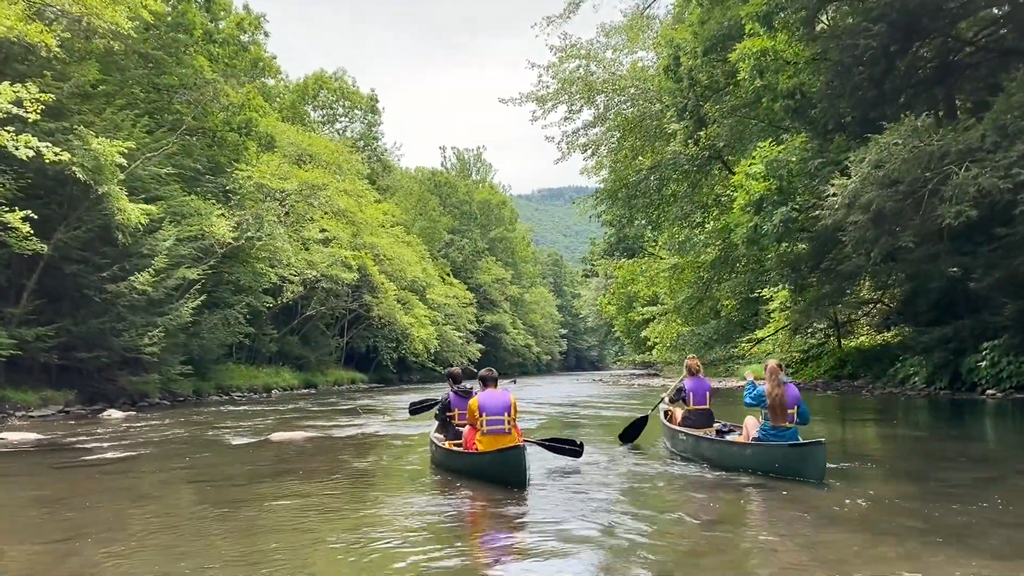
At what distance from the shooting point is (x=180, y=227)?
24672mm

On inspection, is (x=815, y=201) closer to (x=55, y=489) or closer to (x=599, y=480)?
(x=599, y=480)

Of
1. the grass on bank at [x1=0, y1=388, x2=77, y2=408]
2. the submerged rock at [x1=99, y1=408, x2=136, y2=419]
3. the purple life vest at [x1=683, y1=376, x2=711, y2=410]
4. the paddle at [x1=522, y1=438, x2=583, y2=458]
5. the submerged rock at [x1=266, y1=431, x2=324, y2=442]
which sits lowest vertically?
the submerged rock at [x1=266, y1=431, x2=324, y2=442]

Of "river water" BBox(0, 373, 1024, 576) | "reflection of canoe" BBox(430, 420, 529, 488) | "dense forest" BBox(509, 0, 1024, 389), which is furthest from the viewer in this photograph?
"dense forest" BBox(509, 0, 1024, 389)

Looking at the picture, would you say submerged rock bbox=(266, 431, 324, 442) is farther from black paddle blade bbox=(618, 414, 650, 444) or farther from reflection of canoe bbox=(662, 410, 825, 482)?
reflection of canoe bbox=(662, 410, 825, 482)

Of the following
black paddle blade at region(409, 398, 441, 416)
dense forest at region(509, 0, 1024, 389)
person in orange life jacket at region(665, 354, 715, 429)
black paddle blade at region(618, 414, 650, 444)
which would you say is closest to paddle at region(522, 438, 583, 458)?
person in orange life jacket at region(665, 354, 715, 429)

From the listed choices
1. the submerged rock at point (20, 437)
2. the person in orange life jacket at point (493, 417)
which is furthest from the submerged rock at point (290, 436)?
the person in orange life jacket at point (493, 417)

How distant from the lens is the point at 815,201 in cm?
1558

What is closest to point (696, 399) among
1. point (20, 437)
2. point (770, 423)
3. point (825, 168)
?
point (770, 423)

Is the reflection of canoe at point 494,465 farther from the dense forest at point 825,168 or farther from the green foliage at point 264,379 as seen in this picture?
the green foliage at point 264,379

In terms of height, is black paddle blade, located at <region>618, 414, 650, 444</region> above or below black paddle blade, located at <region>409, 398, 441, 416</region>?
below

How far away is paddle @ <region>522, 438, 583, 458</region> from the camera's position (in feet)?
34.9

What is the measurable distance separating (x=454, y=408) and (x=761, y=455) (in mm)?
4354

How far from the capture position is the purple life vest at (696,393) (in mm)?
11852

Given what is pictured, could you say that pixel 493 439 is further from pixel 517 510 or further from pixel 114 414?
pixel 114 414
